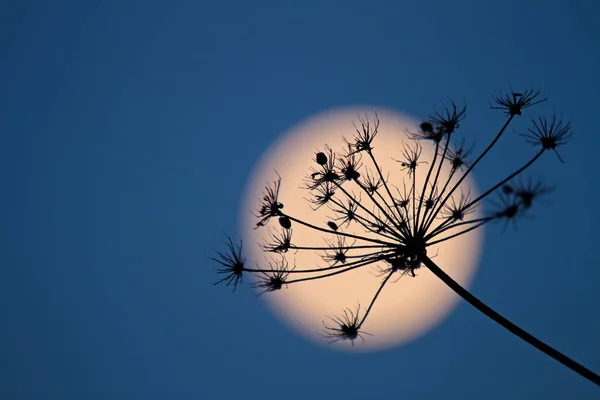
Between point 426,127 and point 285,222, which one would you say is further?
point 426,127

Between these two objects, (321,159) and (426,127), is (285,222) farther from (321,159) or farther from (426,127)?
(426,127)

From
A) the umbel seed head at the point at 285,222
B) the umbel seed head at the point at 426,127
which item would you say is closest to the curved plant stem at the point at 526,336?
the umbel seed head at the point at 285,222

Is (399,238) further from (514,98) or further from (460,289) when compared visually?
(514,98)

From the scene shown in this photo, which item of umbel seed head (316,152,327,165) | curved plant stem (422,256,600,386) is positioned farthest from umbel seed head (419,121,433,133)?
curved plant stem (422,256,600,386)

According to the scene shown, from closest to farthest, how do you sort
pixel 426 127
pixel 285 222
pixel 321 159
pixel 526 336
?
pixel 526 336 < pixel 285 222 < pixel 321 159 < pixel 426 127

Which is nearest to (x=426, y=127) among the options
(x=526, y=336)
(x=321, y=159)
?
(x=321, y=159)

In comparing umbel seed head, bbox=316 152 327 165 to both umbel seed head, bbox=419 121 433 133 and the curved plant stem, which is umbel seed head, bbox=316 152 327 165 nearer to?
umbel seed head, bbox=419 121 433 133

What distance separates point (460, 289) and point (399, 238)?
164 cm

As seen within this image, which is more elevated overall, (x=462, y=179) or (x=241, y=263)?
(x=462, y=179)

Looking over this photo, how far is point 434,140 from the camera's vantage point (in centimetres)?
845

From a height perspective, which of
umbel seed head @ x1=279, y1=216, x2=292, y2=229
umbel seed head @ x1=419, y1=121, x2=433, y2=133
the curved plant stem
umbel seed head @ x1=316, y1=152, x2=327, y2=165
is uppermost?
umbel seed head @ x1=419, y1=121, x2=433, y2=133

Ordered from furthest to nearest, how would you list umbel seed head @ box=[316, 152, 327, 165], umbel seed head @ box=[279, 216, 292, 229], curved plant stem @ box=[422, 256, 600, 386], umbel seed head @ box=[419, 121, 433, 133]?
1. umbel seed head @ box=[419, 121, 433, 133]
2. umbel seed head @ box=[316, 152, 327, 165]
3. umbel seed head @ box=[279, 216, 292, 229]
4. curved plant stem @ box=[422, 256, 600, 386]

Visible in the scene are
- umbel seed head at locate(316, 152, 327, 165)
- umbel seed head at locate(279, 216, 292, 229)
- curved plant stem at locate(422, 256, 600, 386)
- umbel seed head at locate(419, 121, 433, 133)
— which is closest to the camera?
curved plant stem at locate(422, 256, 600, 386)

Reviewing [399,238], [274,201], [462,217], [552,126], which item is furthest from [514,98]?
[274,201]
